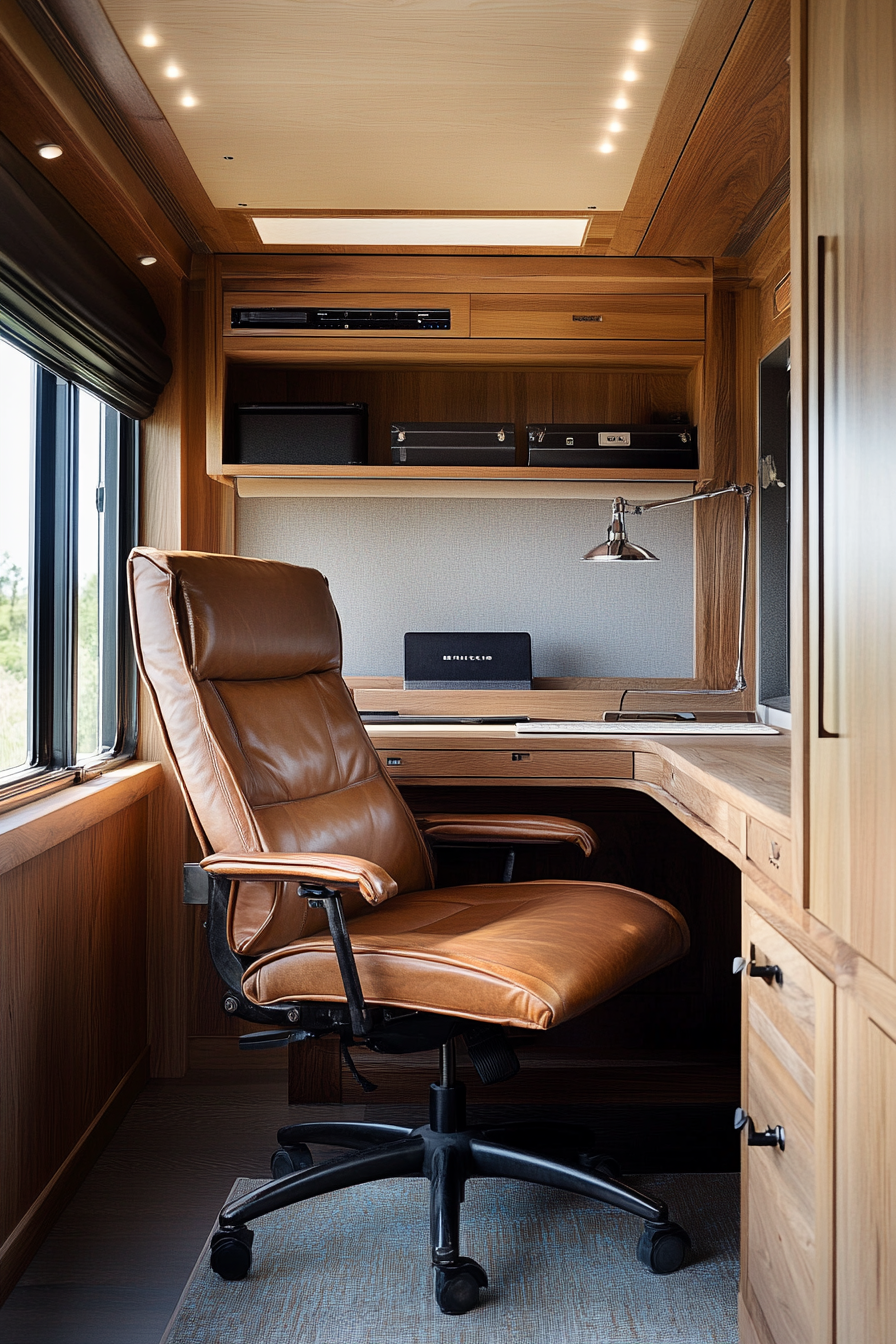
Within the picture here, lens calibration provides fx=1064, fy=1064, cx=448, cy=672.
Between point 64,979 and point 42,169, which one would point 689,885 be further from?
point 42,169

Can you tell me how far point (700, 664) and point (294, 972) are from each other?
1729 millimetres

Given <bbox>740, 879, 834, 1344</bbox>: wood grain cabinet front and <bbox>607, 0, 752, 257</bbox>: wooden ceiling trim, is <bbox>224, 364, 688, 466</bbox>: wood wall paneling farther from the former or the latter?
<bbox>740, 879, 834, 1344</bbox>: wood grain cabinet front

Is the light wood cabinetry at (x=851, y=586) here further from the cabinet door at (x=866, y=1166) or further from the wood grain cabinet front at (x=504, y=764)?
the wood grain cabinet front at (x=504, y=764)

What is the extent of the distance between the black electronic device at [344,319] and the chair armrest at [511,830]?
53.1 inches

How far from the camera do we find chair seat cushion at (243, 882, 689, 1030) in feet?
5.24

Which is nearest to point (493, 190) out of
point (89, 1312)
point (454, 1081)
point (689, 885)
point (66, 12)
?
point (66, 12)

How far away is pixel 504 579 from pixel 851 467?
6.58 ft

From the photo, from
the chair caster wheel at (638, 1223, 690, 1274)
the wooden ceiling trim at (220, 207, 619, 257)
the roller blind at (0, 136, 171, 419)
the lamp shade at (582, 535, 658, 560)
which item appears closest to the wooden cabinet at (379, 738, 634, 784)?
the lamp shade at (582, 535, 658, 560)

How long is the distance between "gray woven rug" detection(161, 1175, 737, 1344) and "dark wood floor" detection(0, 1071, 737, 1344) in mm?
78

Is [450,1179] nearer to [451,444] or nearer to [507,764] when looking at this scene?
[507,764]

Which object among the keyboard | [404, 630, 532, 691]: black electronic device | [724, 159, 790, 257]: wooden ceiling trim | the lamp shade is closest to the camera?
[724, 159, 790, 257]: wooden ceiling trim

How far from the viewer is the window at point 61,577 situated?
213 centimetres

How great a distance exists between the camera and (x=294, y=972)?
1.73m

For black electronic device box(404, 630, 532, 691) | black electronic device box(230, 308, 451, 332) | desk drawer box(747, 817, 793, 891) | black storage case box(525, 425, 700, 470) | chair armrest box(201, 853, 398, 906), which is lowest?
chair armrest box(201, 853, 398, 906)
